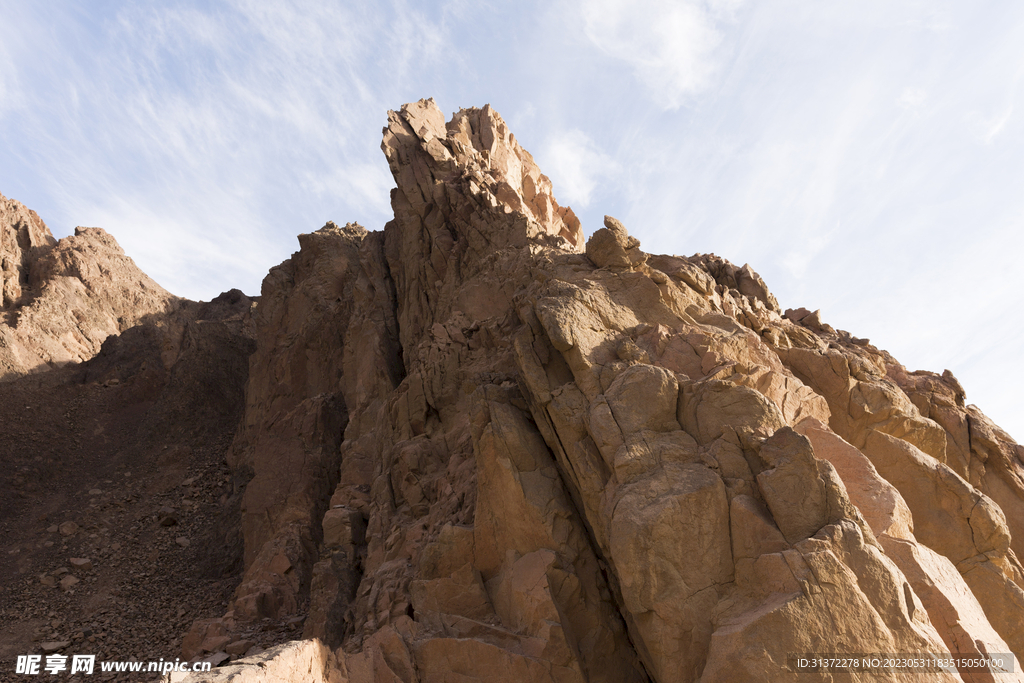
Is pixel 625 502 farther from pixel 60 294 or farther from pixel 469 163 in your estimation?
pixel 60 294

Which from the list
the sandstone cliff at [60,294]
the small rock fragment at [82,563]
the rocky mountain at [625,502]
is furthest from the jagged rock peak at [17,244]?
the rocky mountain at [625,502]

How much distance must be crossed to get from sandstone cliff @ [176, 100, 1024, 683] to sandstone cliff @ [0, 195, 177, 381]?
24.5 meters

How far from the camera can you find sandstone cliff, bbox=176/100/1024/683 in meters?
11.6

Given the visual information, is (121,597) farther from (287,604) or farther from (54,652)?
(287,604)

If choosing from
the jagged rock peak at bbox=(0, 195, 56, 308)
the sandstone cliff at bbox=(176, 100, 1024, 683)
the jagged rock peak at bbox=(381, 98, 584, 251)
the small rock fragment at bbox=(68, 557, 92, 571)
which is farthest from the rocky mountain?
the jagged rock peak at bbox=(0, 195, 56, 308)

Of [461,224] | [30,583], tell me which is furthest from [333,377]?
[30,583]

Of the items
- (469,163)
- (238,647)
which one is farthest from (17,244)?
(238,647)

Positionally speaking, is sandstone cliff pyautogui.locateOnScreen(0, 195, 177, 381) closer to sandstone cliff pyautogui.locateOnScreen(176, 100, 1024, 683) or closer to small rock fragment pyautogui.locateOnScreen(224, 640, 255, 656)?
sandstone cliff pyautogui.locateOnScreen(176, 100, 1024, 683)

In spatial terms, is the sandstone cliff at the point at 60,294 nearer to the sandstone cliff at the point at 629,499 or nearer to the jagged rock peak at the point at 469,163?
the sandstone cliff at the point at 629,499

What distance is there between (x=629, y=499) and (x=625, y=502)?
0.35 feet

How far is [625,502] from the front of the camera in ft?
42.6

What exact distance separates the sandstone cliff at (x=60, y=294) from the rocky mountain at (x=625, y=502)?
2386 cm

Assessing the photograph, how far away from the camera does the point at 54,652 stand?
21594 millimetres

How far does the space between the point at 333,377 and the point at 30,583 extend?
48.6 ft
